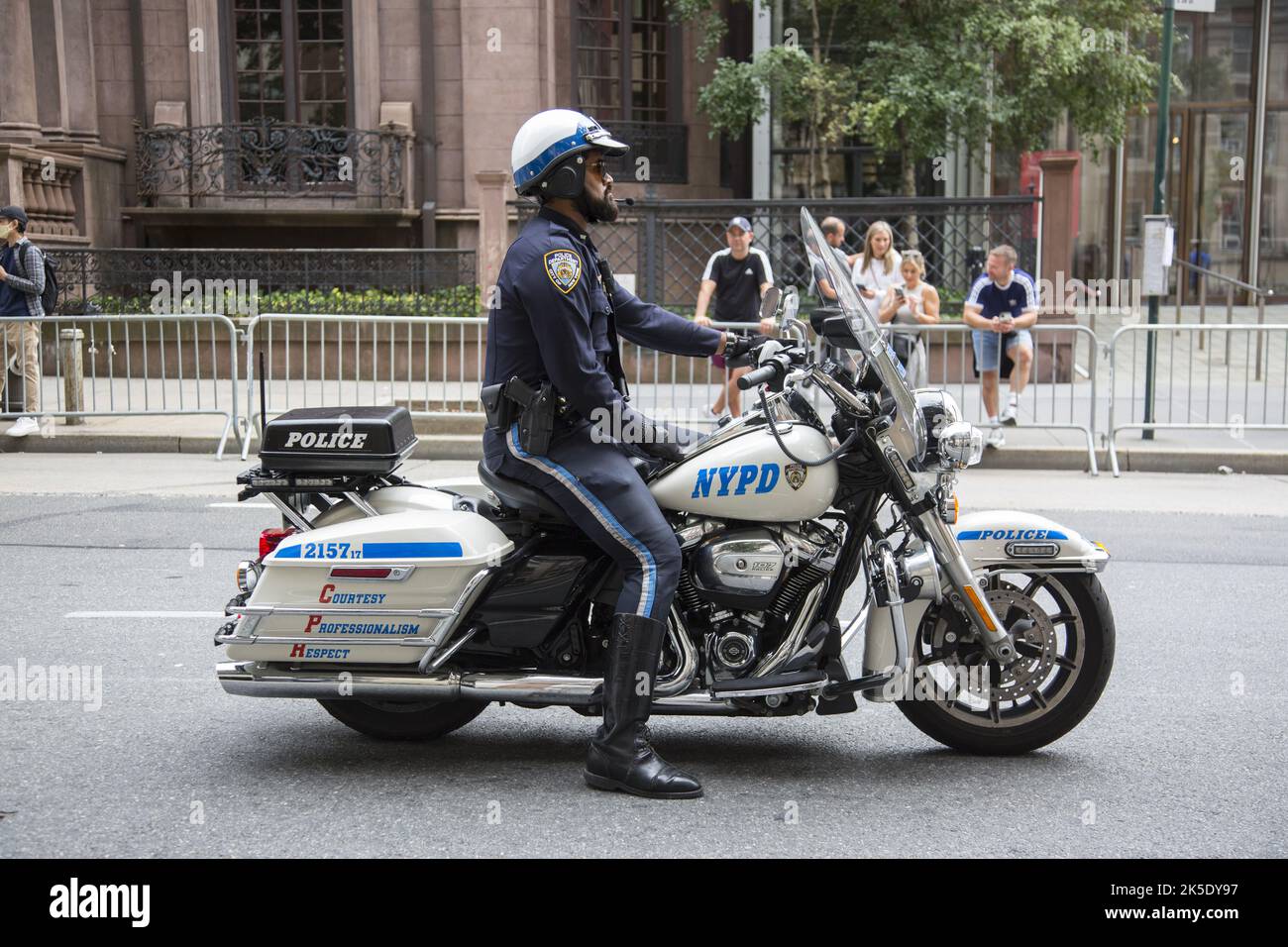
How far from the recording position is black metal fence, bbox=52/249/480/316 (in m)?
17.8

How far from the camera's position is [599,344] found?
4633 mm

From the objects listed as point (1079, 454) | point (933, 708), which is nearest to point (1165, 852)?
point (933, 708)

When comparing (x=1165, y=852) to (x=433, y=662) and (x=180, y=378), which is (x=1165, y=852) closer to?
(x=433, y=662)

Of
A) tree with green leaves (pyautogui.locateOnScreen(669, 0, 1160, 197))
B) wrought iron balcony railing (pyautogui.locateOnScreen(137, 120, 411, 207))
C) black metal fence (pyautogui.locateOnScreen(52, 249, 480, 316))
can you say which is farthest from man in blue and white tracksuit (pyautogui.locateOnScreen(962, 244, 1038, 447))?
wrought iron balcony railing (pyautogui.locateOnScreen(137, 120, 411, 207))

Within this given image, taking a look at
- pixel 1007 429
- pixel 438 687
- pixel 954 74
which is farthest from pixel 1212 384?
pixel 438 687

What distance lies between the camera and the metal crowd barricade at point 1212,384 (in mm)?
12109

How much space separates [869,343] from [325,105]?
58.9 ft

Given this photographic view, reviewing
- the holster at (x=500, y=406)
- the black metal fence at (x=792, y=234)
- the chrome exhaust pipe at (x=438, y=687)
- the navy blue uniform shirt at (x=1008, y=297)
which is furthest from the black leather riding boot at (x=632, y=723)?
the black metal fence at (x=792, y=234)

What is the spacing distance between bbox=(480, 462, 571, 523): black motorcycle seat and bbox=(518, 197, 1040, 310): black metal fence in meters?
11.6

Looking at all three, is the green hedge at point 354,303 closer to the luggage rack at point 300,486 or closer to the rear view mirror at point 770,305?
the luggage rack at point 300,486

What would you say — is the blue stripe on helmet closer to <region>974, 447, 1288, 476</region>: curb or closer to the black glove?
the black glove

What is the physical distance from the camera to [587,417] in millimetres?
4594

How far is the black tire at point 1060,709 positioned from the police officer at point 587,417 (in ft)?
2.88

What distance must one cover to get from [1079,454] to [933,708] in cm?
776
